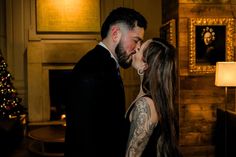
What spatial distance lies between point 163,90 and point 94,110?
329 mm

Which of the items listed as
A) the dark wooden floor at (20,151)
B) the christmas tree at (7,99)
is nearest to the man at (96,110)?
the dark wooden floor at (20,151)


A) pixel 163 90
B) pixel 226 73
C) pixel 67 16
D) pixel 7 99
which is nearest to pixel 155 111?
pixel 163 90

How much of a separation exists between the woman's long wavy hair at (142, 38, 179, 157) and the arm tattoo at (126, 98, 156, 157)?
1.9 inches

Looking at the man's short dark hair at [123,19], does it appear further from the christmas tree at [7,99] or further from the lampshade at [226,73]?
the christmas tree at [7,99]

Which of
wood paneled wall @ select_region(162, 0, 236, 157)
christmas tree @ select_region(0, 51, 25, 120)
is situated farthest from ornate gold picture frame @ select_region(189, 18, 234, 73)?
christmas tree @ select_region(0, 51, 25, 120)

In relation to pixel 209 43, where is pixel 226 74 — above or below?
below

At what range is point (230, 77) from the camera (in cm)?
441

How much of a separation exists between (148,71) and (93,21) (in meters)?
5.89

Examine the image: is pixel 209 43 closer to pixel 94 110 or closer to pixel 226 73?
pixel 226 73

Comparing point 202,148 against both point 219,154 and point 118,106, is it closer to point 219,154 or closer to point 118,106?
point 219,154

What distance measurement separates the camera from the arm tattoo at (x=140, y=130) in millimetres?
1521

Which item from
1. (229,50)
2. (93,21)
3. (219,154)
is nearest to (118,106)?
(219,154)

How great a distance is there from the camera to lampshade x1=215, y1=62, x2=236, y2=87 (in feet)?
14.4

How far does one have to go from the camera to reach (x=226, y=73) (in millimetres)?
4418
